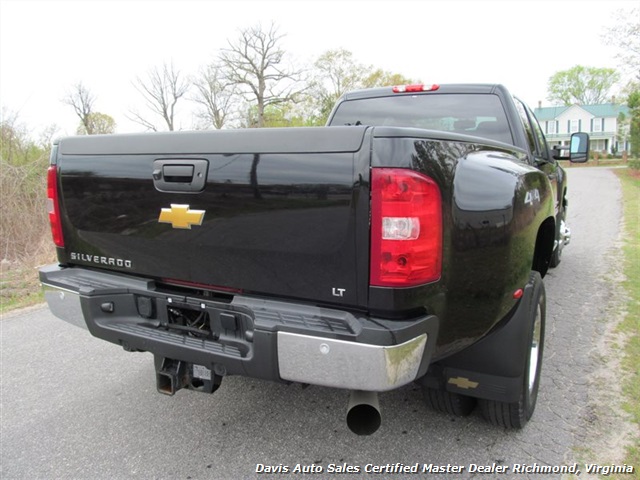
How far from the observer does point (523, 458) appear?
2545 millimetres

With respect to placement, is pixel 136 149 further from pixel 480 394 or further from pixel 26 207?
pixel 26 207

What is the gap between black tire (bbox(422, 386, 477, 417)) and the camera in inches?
109

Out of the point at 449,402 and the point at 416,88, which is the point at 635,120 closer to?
the point at 416,88

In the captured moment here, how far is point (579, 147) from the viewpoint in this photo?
493 centimetres

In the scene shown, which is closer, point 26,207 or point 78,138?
point 78,138

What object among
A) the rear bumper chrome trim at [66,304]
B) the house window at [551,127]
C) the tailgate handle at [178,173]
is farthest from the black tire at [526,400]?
the house window at [551,127]

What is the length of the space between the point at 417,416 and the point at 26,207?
9166 millimetres

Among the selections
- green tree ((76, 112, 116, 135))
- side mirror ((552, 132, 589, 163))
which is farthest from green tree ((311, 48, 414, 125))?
side mirror ((552, 132, 589, 163))

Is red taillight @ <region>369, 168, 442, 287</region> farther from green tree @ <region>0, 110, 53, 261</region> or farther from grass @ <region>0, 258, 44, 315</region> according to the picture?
green tree @ <region>0, 110, 53, 261</region>

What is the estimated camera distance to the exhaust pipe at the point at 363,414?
213cm

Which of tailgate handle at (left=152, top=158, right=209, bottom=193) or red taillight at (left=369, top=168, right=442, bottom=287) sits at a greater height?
tailgate handle at (left=152, top=158, right=209, bottom=193)

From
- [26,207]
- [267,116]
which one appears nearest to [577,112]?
[267,116]

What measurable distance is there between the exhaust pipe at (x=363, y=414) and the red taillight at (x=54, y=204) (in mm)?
1989

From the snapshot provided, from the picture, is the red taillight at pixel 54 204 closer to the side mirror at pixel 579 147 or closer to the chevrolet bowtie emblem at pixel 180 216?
the chevrolet bowtie emblem at pixel 180 216
